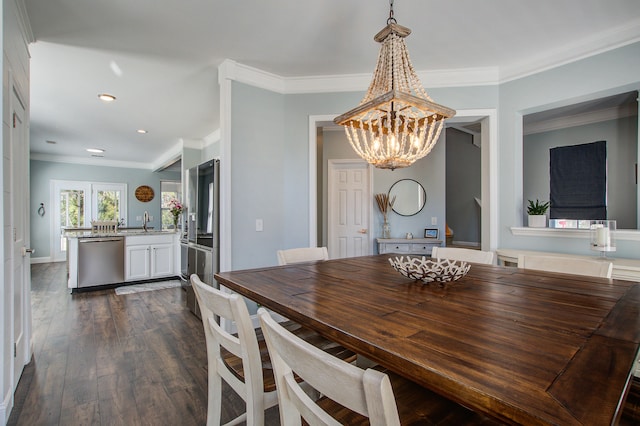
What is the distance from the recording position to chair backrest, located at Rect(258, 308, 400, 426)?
528 mm

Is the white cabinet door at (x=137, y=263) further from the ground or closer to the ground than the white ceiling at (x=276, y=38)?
closer to the ground

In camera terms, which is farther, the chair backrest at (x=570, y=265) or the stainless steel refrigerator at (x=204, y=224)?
the stainless steel refrigerator at (x=204, y=224)

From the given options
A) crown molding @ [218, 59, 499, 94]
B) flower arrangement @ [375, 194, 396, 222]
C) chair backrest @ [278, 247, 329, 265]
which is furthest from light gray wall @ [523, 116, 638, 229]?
chair backrest @ [278, 247, 329, 265]

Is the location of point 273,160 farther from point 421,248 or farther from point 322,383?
point 322,383

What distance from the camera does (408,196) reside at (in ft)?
14.8

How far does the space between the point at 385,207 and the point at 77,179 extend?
767 cm

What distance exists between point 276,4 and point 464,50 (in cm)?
172

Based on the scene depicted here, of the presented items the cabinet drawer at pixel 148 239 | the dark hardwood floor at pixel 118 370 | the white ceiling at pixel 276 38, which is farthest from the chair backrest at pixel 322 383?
the cabinet drawer at pixel 148 239

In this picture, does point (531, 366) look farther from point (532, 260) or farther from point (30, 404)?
point (30, 404)

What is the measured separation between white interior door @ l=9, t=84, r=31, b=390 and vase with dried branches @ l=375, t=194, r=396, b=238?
3.79m

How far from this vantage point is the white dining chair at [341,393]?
532 mm

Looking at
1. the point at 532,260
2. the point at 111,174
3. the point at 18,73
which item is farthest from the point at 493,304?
the point at 111,174

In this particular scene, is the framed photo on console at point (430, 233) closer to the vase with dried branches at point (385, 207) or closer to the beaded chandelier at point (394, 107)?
the vase with dried branches at point (385, 207)

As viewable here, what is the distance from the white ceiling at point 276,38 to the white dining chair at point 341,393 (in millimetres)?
2223
